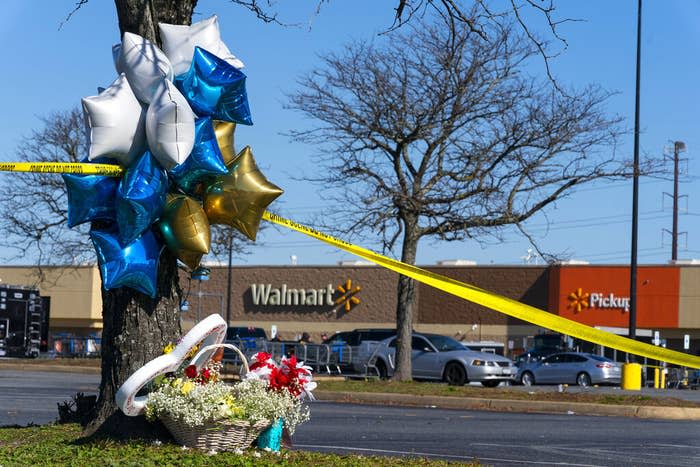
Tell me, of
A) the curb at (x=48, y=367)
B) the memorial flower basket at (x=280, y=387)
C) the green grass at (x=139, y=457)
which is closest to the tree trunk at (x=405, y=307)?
the curb at (x=48, y=367)

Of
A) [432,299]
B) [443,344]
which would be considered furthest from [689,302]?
[443,344]

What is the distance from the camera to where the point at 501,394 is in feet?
71.6

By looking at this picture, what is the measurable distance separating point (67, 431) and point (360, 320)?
48.9 meters

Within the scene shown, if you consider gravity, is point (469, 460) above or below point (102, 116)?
below

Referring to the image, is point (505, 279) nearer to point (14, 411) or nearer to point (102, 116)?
point (14, 411)

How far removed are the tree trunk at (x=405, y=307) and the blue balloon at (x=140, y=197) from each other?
50.6ft

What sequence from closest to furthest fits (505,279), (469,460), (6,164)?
(6,164)
(469,460)
(505,279)

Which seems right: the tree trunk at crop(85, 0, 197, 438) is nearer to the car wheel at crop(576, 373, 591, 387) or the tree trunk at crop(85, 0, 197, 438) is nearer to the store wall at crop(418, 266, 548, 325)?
the car wheel at crop(576, 373, 591, 387)

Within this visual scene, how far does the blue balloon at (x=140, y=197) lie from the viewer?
763 centimetres

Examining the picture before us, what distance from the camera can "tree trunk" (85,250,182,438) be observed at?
27.0ft

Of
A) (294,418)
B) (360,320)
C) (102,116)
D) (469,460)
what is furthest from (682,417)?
(360,320)

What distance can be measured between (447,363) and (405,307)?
6081 millimetres

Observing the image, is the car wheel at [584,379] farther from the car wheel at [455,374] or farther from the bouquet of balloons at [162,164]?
the bouquet of balloons at [162,164]

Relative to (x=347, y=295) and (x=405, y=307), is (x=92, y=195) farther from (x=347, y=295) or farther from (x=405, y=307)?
(x=347, y=295)
